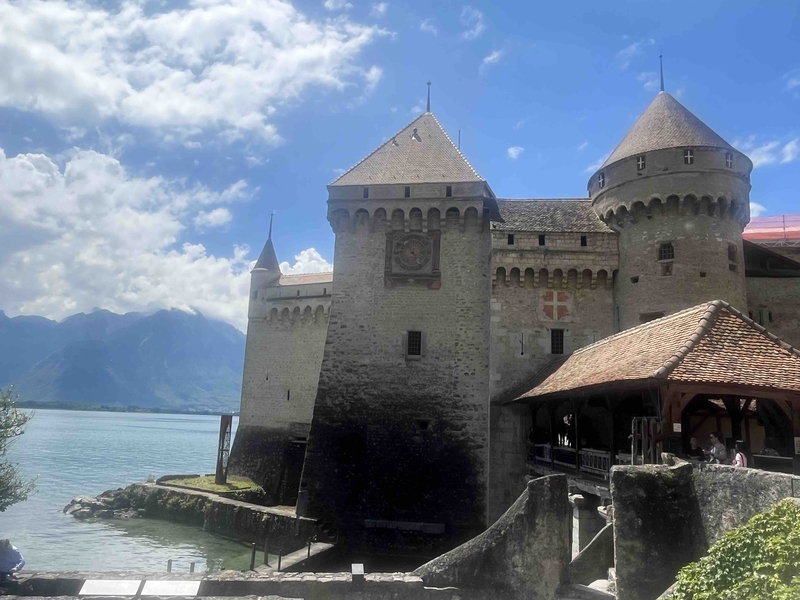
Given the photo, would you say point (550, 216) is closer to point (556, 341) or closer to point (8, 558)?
point (556, 341)

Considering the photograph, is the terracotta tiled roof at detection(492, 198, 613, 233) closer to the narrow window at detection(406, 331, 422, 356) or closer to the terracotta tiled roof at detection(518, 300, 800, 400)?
the narrow window at detection(406, 331, 422, 356)

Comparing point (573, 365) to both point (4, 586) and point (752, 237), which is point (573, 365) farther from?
point (752, 237)

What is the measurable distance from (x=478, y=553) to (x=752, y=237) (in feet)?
80.9

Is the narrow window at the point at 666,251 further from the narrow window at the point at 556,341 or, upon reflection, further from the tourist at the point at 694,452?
the tourist at the point at 694,452

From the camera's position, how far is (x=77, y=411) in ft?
647


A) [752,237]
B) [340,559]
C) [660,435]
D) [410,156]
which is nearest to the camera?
[660,435]

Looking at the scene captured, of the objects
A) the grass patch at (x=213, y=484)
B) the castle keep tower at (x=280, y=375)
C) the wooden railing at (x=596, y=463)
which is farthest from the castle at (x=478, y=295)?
the grass patch at (x=213, y=484)

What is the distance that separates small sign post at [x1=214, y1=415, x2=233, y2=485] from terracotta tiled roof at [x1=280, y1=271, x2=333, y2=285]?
721 cm

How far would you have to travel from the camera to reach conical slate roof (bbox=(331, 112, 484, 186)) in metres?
20.4

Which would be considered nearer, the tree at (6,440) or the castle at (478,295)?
the tree at (6,440)

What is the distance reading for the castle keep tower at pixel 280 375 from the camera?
27.3 metres

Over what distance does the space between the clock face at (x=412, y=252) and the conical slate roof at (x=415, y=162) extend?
1.96 meters

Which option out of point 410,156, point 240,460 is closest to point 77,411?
point 240,460

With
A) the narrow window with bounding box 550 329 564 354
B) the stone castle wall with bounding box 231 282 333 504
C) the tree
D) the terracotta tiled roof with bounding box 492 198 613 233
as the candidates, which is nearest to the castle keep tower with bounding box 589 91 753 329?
the terracotta tiled roof with bounding box 492 198 613 233
